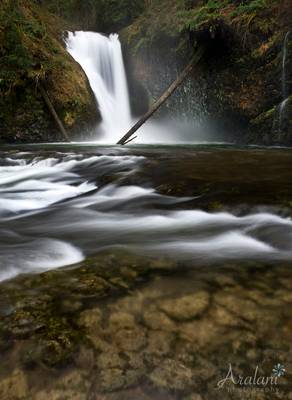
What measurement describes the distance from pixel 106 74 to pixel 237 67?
21.0 feet

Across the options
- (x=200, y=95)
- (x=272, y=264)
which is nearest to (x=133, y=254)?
(x=272, y=264)

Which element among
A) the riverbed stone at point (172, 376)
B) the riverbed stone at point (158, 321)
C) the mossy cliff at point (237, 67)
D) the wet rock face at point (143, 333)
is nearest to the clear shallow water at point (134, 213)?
the wet rock face at point (143, 333)

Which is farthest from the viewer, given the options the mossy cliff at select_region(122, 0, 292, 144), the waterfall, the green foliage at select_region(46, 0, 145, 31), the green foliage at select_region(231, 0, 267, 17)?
the green foliage at select_region(46, 0, 145, 31)

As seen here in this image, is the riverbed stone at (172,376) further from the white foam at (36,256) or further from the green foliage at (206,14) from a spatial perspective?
the green foliage at (206,14)

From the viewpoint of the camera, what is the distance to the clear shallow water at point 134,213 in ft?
8.21

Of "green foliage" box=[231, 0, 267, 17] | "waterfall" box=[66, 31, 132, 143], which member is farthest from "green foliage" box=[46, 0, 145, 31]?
"green foliage" box=[231, 0, 267, 17]

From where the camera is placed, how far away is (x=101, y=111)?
1340cm

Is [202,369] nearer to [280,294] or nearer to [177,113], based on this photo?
[280,294]

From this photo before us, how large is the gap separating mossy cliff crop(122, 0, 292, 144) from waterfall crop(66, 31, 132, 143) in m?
2.44

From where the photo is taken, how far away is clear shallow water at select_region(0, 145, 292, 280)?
2502 mm

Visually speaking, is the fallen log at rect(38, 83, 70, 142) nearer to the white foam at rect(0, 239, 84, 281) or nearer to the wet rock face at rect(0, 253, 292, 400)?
the white foam at rect(0, 239, 84, 281)

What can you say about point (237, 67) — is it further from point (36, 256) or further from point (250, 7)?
point (36, 256)

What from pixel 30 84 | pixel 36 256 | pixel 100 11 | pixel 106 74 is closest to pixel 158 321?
pixel 36 256

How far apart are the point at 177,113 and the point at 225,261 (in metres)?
11.6
